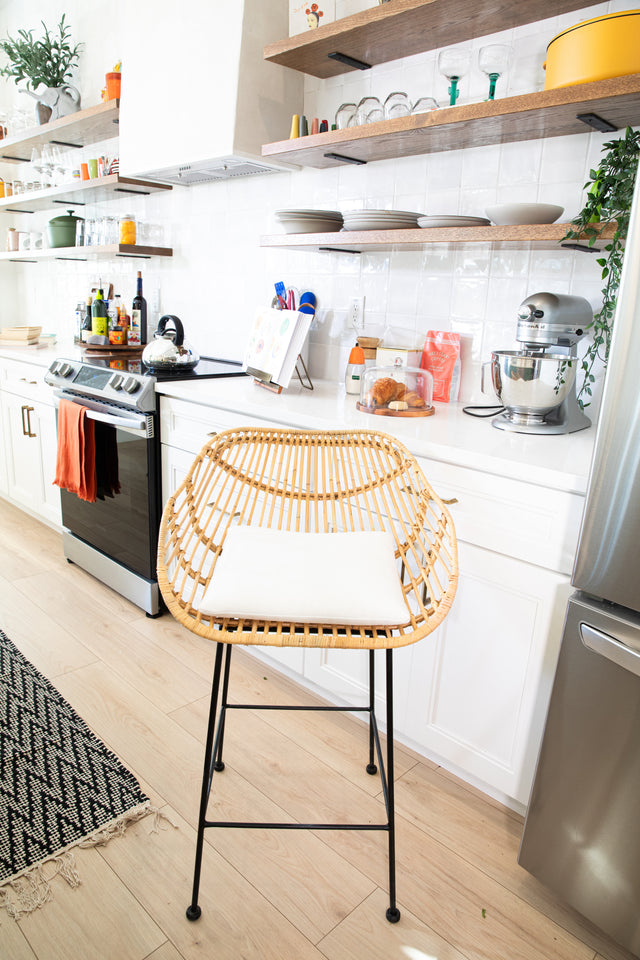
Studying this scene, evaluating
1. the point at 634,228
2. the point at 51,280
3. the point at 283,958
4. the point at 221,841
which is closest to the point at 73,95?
the point at 51,280

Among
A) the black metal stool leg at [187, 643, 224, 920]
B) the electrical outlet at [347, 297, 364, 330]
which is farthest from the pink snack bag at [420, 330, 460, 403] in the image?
the black metal stool leg at [187, 643, 224, 920]

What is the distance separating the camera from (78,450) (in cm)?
251

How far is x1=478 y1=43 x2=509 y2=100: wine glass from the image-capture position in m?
1.71

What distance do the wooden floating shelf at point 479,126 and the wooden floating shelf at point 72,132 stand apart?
1.31 m

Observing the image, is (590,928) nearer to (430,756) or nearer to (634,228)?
(430,756)

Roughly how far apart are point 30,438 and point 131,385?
118 centimetres

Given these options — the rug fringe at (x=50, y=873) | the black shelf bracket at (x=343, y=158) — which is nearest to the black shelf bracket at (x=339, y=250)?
the black shelf bracket at (x=343, y=158)

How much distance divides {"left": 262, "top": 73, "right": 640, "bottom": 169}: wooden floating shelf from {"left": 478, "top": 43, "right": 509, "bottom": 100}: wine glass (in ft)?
0.51

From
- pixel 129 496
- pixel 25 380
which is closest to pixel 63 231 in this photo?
pixel 25 380

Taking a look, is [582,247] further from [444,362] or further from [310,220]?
[310,220]

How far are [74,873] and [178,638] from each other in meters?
1.01

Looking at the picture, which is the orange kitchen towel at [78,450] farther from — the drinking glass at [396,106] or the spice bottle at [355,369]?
the drinking glass at [396,106]

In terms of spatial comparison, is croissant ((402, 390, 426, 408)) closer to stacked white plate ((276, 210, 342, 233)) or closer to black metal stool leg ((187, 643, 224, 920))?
stacked white plate ((276, 210, 342, 233))

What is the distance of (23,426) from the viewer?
3.22 metres
